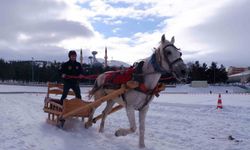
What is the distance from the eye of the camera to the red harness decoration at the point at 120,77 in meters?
8.18

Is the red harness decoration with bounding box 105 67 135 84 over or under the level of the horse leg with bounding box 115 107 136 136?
over

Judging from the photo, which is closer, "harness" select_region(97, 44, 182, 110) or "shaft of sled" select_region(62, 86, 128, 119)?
"harness" select_region(97, 44, 182, 110)

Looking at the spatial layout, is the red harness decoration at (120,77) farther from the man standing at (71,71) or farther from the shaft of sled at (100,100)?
the man standing at (71,71)

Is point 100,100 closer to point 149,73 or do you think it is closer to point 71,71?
point 149,73

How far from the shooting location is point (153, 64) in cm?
757

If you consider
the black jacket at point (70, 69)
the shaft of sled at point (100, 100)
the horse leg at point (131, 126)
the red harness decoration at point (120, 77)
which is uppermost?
the black jacket at point (70, 69)

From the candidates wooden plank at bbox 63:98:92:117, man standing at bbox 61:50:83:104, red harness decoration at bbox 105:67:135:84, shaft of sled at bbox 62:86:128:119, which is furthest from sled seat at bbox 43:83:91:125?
red harness decoration at bbox 105:67:135:84

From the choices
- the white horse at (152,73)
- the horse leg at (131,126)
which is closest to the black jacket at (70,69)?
the white horse at (152,73)

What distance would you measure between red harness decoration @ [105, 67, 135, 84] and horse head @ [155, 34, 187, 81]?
939mm

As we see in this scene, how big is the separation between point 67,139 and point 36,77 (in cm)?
10561

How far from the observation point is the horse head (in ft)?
22.1

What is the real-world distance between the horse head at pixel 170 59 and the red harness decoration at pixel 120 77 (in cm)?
94

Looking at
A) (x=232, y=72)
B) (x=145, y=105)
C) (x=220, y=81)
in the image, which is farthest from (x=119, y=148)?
(x=232, y=72)

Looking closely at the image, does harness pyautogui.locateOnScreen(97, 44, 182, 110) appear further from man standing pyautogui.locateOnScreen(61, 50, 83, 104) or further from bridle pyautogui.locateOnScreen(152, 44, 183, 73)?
man standing pyautogui.locateOnScreen(61, 50, 83, 104)
